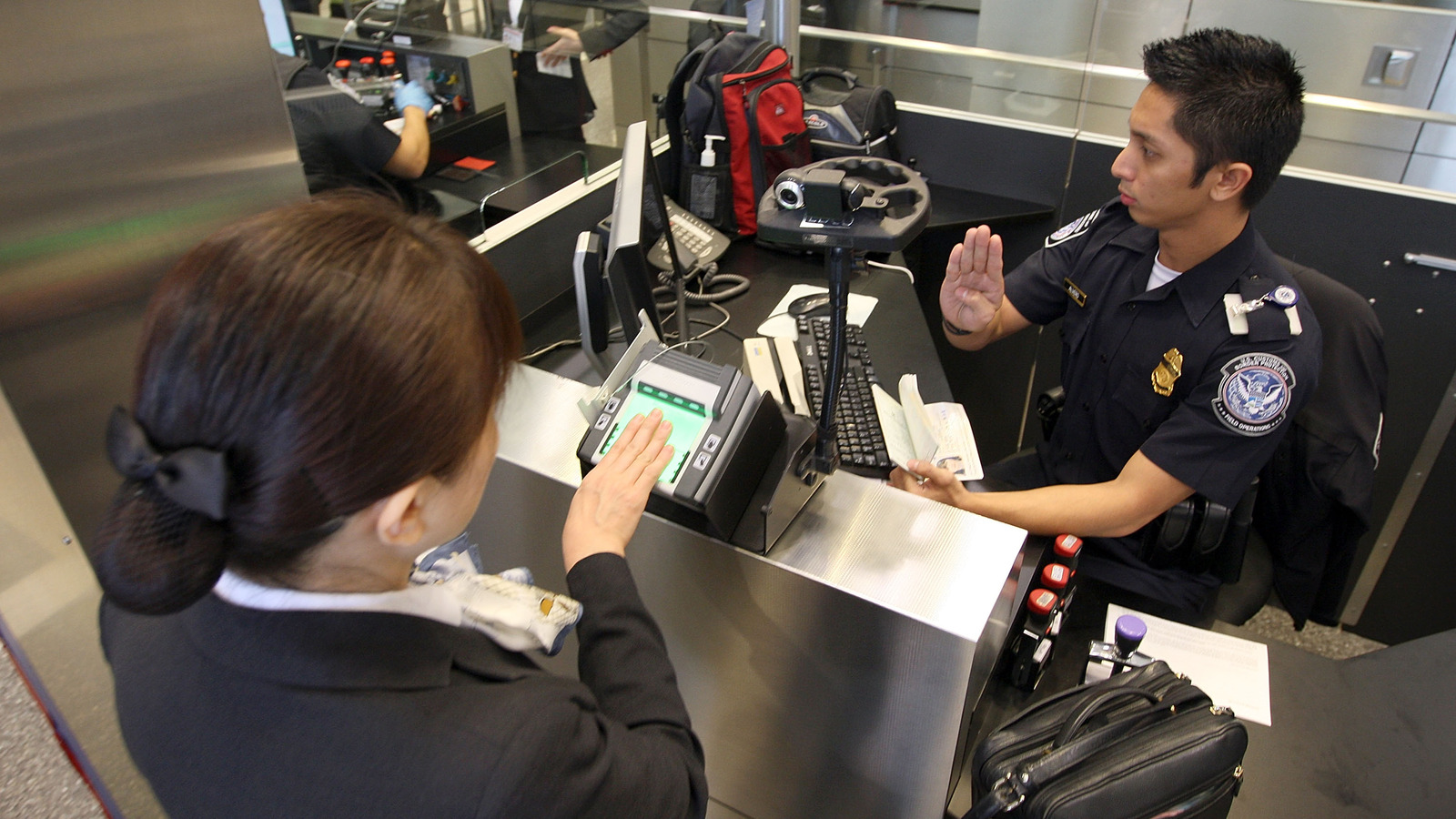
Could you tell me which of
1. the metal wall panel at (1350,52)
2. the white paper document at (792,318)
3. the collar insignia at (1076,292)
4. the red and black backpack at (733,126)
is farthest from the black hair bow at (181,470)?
the metal wall panel at (1350,52)

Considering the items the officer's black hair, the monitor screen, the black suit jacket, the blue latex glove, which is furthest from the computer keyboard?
the monitor screen

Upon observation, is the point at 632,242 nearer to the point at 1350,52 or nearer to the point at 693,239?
the point at 693,239

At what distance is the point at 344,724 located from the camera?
625 millimetres

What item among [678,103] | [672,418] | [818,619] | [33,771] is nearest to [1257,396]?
[818,619]

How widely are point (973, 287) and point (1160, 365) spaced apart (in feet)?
1.34

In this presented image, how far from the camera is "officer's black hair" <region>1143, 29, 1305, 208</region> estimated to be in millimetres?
1446

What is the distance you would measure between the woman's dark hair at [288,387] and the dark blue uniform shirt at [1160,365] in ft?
4.30

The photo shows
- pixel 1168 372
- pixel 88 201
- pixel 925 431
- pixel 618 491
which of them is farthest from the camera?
pixel 1168 372

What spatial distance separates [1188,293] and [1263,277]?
0.39 ft

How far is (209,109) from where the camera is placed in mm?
1137

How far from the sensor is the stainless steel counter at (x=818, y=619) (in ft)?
3.22

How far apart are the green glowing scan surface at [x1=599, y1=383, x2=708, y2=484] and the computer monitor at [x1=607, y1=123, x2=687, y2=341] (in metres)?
0.34

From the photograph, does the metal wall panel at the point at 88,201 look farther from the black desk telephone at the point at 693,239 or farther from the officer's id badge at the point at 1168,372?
the officer's id badge at the point at 1168,372

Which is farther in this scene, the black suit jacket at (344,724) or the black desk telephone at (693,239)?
the black desk telephone at (693,239)
